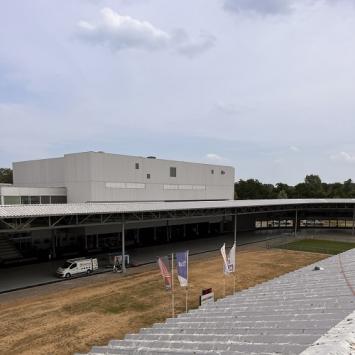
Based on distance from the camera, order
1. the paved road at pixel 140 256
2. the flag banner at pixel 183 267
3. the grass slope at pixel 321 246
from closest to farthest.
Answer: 1. the flag banner at pixel 183 267
2. the paved road at pixel 140 256
3. the grass slope at pixel 321 246

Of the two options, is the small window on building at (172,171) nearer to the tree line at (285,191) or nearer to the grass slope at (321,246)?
the grass slope at (321,246)

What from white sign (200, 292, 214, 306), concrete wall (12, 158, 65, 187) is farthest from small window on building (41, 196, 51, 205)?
white sign (200, 292, 214, 306)

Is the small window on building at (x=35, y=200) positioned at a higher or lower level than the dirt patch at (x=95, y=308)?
higher

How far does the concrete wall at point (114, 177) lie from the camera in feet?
129

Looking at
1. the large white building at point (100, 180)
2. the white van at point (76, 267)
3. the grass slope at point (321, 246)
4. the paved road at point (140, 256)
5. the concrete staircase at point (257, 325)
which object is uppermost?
the large white building at point (100, 180)

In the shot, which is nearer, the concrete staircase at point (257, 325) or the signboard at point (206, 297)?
the concrete staircase at point (257, 325)

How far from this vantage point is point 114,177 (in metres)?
40.8

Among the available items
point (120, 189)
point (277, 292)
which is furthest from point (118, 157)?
point (277, 292)

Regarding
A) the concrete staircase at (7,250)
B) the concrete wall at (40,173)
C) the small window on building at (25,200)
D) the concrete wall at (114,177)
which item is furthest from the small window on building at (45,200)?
the concrete staircase at (7,250)

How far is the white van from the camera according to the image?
27744 mm

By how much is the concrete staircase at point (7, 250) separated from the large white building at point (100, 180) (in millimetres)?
3955

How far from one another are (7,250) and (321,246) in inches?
1406

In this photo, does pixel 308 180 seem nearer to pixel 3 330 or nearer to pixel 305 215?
pixel 305 215

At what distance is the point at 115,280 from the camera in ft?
88.7
